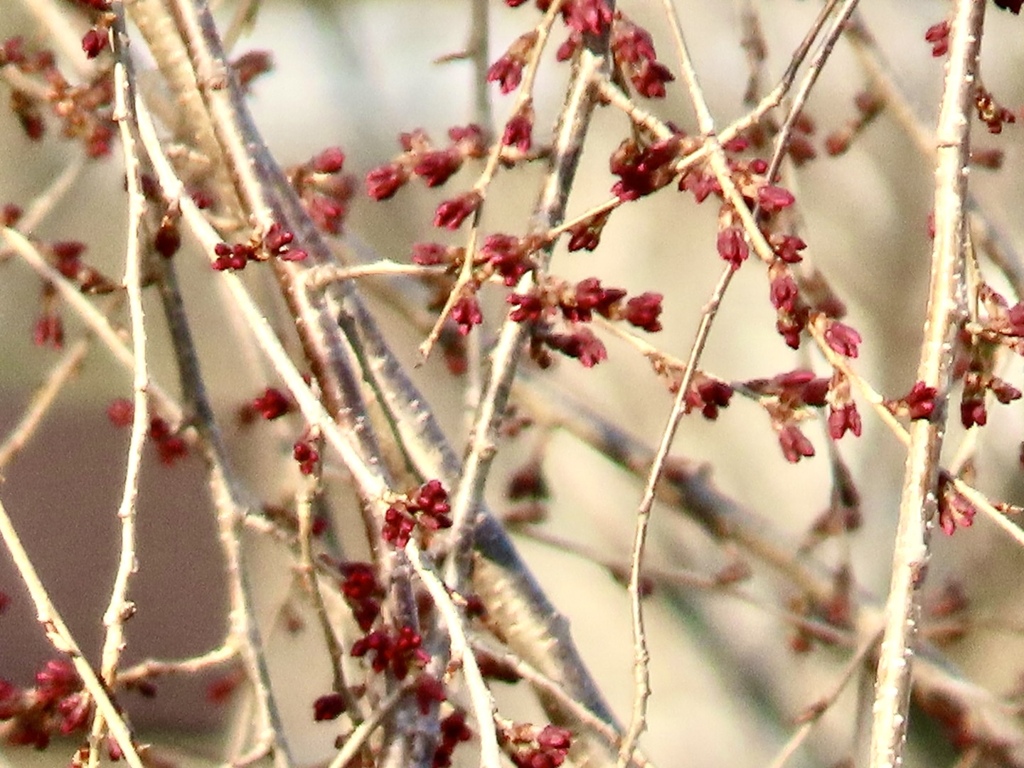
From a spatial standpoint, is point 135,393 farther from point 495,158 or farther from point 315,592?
point 495,158

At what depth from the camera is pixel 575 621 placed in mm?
2801

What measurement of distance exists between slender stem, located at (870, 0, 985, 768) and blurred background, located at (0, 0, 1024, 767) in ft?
5.77

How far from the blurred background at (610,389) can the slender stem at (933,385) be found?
1.76m

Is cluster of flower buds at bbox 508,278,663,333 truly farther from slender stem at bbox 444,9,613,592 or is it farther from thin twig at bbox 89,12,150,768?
thin twig at bbox 89,12,150,768

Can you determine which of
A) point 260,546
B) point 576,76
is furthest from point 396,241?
point 576,76

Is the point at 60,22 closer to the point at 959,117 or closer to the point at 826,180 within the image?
the point at 959,117

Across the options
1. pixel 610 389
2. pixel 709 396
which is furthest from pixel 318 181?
pixel 610 389

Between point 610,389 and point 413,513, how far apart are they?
6.63 ft

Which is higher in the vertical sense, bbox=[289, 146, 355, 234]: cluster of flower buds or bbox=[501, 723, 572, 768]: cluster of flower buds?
bbox=[289, 146, 355, 234]: cluster of flower buds

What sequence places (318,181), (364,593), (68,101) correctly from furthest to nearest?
(68,101) → (318,181) → (364,593)

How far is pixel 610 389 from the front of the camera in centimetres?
276

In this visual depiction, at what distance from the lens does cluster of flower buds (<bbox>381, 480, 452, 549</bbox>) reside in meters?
0.75

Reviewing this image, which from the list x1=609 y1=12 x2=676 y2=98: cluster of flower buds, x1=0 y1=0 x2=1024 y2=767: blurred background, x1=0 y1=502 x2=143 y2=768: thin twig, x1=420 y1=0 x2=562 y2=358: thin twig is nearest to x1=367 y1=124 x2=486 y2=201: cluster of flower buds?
x1=420 y1=0 x2=562 y2=358: thin twig

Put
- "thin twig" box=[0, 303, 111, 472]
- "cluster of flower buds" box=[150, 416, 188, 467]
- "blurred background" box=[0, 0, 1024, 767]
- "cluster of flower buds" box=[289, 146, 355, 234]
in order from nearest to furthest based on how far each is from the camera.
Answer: "cluster of flower buds" box=[289, 146, 355, 234] < "cluster of flower buds" box=[150, 416, 188, 467] < "thin twig" box=[0, 303, 111, 472] < "blurred background" box=[0, 0, 1024, 767]
